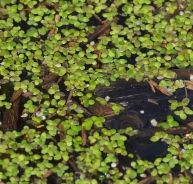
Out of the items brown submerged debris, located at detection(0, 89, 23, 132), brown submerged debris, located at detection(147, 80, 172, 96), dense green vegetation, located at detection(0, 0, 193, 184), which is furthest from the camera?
brown submerged debris, located at detection(147, 80, 172, 96)

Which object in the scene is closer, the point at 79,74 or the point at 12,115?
the point at 12,115

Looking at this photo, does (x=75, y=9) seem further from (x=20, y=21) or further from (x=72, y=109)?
(x=72, y=109)

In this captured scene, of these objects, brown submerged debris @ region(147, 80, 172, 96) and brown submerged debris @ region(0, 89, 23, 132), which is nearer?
brown submerged debris @ region(0, 89, 23, 132)

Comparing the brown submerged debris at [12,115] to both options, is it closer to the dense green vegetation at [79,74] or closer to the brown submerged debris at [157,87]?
the dense green vegetation at [79,74]

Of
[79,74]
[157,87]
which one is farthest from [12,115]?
[157,87]

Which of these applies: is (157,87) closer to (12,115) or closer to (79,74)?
(79,74)

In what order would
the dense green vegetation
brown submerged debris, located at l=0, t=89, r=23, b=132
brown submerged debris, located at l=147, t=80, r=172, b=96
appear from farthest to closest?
1. brown submerged debris, located at l=147, t=80, r=172, b=96
2. brown submerged debris, located at l=0, t=89, r=23, b=132
3. the dense green vegetation

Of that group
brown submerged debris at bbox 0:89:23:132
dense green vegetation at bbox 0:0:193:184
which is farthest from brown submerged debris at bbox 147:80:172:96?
brown submerged debris at bbox 0:89:23:132

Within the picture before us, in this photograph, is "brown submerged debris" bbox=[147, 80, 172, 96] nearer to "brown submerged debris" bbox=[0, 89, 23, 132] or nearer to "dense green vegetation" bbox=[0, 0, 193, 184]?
"dense green vegetation" bbox=[0, 0, 193, 184]
